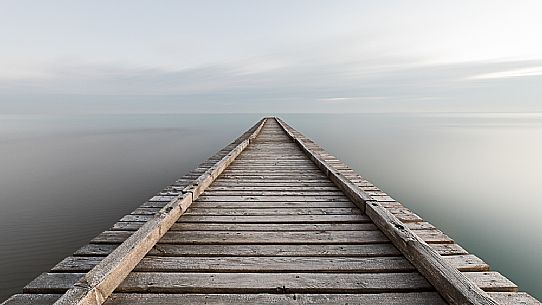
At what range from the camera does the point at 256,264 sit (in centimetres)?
246

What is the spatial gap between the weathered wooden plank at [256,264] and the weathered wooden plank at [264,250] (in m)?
0.07

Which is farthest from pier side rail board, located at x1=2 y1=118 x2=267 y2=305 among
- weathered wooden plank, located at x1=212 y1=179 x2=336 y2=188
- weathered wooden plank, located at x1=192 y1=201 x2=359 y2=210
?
weathered wooden plank, located at x1=212 y1=179 x2=336 y2=188

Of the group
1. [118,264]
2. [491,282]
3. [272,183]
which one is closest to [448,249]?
[491,282]

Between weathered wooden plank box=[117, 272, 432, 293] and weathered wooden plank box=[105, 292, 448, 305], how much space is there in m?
0.05

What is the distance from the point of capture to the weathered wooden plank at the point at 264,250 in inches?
103

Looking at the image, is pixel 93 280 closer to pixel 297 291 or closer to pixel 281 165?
pixel 297 291

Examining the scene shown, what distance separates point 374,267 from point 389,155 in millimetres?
21964

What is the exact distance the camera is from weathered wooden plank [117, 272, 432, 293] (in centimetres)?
213

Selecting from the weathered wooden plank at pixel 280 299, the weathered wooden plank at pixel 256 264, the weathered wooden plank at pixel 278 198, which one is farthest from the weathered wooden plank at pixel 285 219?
the weathered wooden plank at pixel 280 299

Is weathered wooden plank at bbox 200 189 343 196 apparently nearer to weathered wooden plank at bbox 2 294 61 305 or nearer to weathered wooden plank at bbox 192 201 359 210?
weathered wooden plank at bbox 192 201 359 210

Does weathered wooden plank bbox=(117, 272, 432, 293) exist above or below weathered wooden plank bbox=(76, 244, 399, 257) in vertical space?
below

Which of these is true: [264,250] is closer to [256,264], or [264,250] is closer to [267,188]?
[256,264]

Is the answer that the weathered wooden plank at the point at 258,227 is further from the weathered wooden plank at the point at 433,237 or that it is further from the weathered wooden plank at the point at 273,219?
the weathered wooden plank at the point at 433,237

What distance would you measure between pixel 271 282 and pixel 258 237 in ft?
2.66
